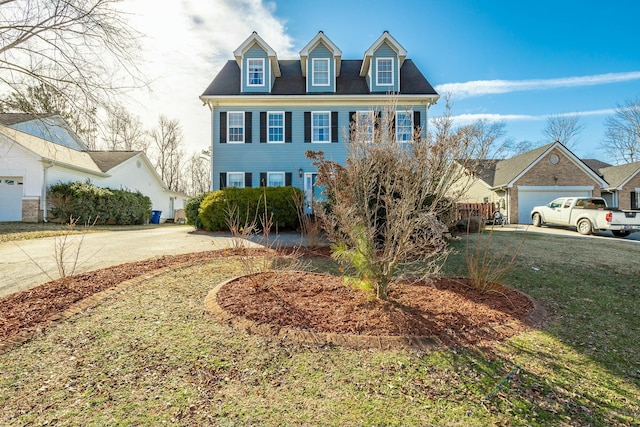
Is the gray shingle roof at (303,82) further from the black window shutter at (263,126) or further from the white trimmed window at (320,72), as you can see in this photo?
the black window shutter at (263,126)

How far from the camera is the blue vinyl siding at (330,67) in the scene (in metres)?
15.6

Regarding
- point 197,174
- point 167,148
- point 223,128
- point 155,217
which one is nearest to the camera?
point 223,128

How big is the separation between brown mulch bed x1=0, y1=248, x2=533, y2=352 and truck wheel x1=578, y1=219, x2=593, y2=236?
1122 cm

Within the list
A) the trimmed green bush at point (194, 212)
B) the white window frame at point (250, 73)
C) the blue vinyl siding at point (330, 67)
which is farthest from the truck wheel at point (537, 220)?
the trimmed green bush at point (194, 212)

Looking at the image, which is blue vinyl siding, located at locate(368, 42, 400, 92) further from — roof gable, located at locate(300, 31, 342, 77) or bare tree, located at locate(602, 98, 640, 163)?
bare tree, located at locate(602, 98, 640, 163)

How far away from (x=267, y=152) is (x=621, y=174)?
23821 millimetres

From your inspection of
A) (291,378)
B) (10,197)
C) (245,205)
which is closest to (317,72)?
(245,205)

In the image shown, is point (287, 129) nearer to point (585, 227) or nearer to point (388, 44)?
point (388, 44)

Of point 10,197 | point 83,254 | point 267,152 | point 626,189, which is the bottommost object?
point 83,254

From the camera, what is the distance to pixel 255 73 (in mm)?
15609

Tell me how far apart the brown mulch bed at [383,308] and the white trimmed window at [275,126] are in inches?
465

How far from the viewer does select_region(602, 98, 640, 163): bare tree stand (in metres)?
28.5

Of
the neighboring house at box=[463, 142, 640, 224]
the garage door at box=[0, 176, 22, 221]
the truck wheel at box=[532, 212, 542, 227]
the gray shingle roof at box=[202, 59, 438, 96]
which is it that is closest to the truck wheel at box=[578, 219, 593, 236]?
the truck wheel at box=[532, 212, 542, 227]

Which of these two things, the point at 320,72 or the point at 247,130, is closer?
the point at 247,130
